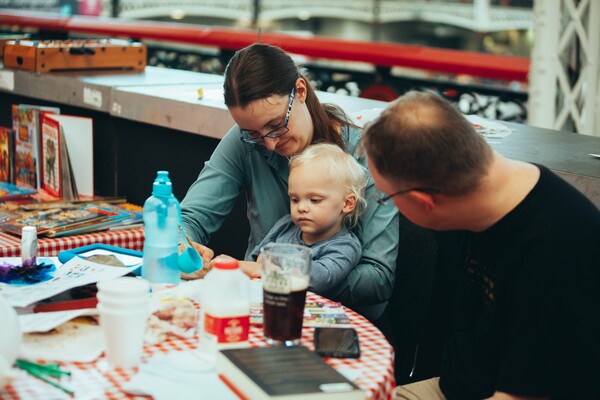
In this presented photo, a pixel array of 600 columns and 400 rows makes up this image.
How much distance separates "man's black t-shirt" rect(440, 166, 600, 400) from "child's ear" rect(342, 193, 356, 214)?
79 cm

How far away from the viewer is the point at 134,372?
1720 millimetres

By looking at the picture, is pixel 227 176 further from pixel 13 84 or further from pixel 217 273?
pixel 13 84

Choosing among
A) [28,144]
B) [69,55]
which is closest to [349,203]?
[28,144]

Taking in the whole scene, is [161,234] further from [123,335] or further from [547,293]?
[547,293]

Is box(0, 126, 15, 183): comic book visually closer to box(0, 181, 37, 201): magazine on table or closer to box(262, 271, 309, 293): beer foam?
box(0, 181, 37, 201): magazine on table

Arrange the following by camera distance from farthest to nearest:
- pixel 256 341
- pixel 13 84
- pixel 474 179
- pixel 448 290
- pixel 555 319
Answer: pixel 13 84 → pixel 448 290 → pixel 256 341 → pixel 474 179 → pixel 555 319

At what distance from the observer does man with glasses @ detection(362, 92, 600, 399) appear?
5.44 ft

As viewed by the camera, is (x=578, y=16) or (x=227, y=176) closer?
(x=227, y=176)

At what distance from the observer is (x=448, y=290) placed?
2891 mm

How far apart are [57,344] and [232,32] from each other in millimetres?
7089

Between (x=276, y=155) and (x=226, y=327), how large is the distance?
46.9 inches

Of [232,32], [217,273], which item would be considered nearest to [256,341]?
[217,273]

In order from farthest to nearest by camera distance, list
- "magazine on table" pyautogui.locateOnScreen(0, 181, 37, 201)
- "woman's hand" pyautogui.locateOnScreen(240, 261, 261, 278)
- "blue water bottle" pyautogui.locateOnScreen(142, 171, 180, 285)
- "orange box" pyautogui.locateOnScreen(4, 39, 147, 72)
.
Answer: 1. "orange box" pyautogui.locateOnScreen(4, 39, 147, 72)
2. "magazine on table" pyautogui.locateOnScreen(0, 181, 37, 201)
3. "woman's hand" pyautogui.locateOnScreen(240, 261, 261, 278)
4. "blue water bottle" pyautogui.locateOnScreen(142, 171, 180, 285)

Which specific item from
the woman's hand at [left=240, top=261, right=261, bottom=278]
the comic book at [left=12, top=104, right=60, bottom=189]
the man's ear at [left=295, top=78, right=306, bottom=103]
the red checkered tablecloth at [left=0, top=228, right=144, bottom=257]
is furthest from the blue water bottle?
the comic book at [left=12, top=104, right=60, bottom=189]
